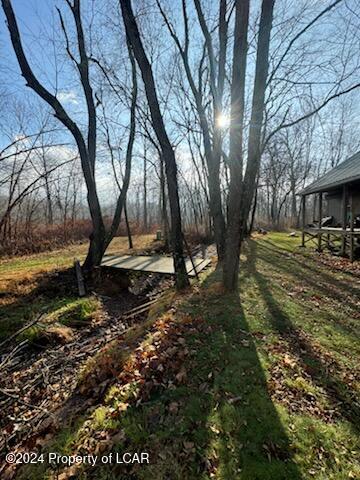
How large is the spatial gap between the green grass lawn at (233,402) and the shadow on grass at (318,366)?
0.5 inches

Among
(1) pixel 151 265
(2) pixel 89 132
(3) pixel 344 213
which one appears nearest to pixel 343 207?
(3) pixel 344 213

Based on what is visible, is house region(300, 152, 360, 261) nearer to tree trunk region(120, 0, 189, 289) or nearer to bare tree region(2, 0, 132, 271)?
tree trunk region(120, 0, 189, 289)

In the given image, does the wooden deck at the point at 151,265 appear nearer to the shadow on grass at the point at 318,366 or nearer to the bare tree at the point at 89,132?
the bare tree at the point at 89,132

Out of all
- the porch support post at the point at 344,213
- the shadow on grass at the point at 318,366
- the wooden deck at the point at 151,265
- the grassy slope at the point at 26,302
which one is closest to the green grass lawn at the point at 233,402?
the shadow on grass at the point at 318,366

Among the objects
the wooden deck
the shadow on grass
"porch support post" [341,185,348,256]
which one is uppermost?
"porch support post" [341,185,348,256]

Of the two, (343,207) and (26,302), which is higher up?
(343,207)

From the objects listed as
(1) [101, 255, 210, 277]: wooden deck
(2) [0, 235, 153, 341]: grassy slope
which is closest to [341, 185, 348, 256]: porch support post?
(1) [101, 255, 210, 277]: wooden deck

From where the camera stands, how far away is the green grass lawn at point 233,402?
1.87m

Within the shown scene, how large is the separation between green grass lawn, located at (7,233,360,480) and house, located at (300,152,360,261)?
20.1 ft

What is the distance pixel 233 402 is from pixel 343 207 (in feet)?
33.0

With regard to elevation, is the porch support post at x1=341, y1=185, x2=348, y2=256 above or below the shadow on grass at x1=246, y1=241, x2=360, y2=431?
above

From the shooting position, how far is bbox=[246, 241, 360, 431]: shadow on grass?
2.38 meters

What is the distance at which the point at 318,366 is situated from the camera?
117 inches

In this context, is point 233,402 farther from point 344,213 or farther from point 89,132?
point 344,213
